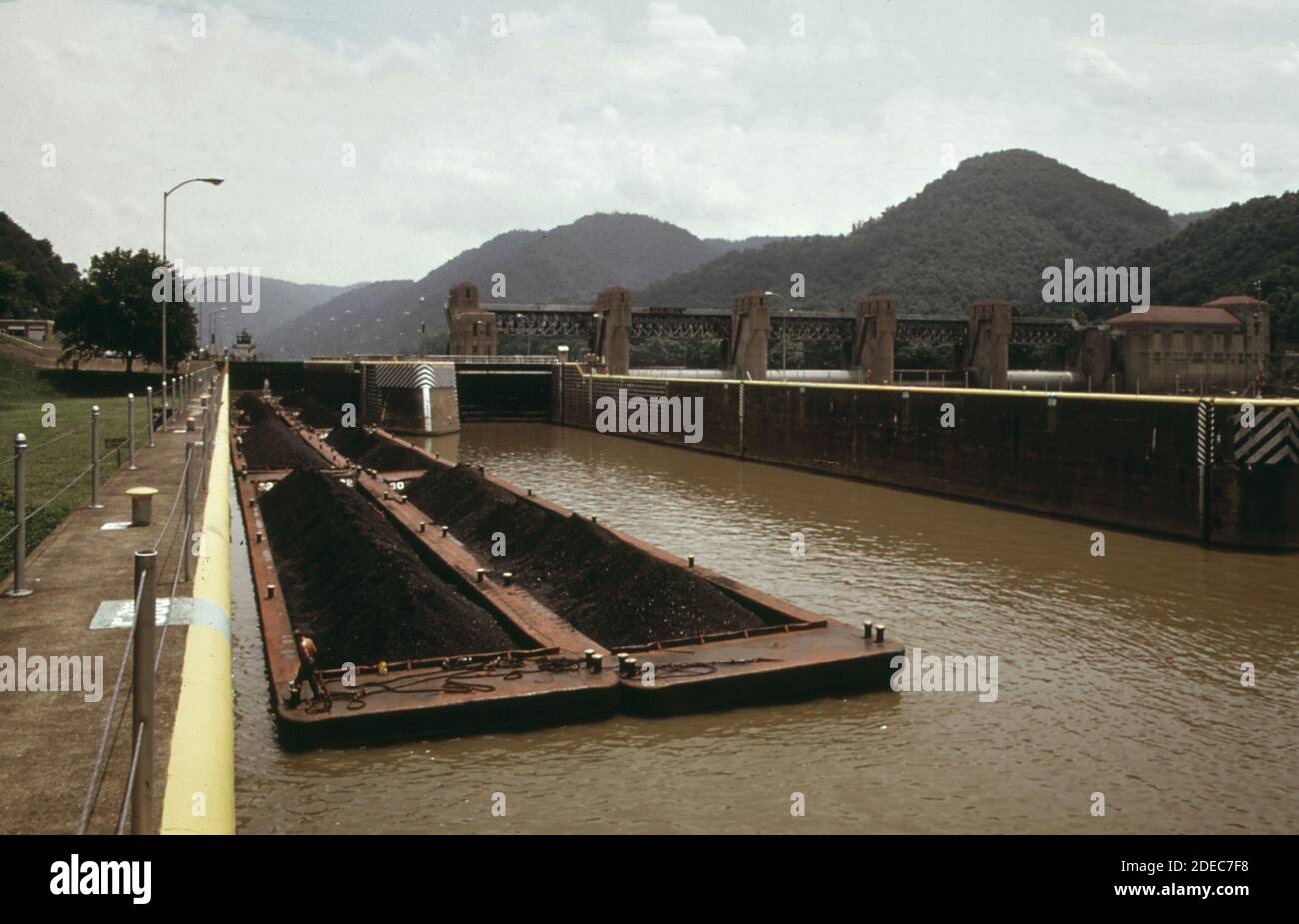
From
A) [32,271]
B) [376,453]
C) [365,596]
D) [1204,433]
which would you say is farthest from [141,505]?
[32,271]

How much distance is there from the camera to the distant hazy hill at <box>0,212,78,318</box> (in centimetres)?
11138

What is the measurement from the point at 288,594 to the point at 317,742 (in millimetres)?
7272

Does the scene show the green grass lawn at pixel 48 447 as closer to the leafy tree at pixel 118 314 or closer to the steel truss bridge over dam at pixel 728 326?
the leafy tree at pixel 118 314

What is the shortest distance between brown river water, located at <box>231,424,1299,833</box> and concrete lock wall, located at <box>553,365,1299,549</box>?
2255 mm

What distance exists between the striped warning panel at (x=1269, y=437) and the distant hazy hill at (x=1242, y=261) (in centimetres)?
8302

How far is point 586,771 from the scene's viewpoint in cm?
1091

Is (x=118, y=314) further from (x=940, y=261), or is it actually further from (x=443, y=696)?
(x=940, y=261)

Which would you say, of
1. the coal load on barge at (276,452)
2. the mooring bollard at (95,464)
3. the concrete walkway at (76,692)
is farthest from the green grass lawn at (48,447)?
the coal load on barge at (276,452)

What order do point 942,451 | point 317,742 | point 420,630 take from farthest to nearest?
point 942,451
point 420,630
point 317,742

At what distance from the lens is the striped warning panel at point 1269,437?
21922mm

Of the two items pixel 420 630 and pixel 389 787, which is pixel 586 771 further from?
pixel 420 630

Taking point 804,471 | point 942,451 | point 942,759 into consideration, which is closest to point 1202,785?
point 942,759

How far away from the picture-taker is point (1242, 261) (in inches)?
4409

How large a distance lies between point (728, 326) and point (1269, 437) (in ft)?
242
